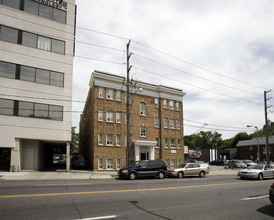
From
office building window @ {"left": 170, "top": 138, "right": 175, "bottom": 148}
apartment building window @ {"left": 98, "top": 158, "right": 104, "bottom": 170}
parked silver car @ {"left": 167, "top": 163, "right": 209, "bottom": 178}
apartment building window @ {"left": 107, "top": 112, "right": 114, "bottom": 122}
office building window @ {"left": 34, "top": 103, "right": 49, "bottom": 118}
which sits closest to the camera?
parked silver car @ {"left": 167, "top": 163, "right": 209, "bottom": 178}

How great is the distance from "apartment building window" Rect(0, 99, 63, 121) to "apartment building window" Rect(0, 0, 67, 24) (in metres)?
9.98

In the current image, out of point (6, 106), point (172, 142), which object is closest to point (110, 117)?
point (172, 142)

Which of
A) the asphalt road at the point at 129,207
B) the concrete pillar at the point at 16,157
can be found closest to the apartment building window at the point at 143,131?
the concrete pillar at the point at 16,157

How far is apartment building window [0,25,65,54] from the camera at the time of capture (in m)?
23.7

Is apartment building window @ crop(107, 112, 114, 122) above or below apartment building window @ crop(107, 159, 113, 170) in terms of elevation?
above

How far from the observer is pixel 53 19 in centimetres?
2633

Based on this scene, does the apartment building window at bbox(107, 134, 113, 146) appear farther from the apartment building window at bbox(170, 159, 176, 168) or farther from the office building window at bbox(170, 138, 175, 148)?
the apartment building window at bbox(170, 159, 176, 168)

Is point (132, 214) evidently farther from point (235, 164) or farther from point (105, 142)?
point (235, 164)

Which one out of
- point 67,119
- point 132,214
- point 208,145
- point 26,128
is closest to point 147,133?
point 67,119

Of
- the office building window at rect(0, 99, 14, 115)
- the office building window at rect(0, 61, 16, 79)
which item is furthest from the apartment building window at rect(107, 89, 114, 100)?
the office building window at rect(0, 99, 14, 115)

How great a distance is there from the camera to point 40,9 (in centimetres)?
2570

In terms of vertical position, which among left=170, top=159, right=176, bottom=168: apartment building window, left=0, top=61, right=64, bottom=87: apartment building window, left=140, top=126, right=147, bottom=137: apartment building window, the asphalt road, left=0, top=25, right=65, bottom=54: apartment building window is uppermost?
left=0, top=25, right=65, bottom=54: apartment building window

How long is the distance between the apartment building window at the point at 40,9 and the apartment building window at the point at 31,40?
2546mm

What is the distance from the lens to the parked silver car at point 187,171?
21625 millimetres
